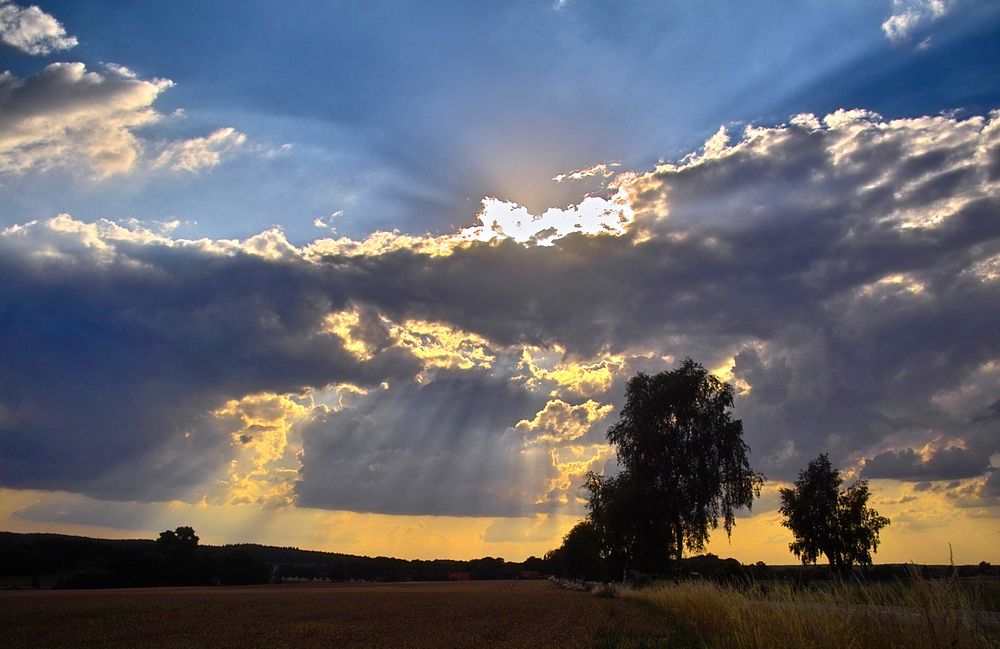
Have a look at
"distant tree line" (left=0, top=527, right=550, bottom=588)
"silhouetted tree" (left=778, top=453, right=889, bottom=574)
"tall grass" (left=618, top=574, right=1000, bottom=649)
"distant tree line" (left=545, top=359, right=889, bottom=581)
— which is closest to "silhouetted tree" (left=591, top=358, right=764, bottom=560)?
"distant tree line" (left=545, top=359, right=889, bottom=581)

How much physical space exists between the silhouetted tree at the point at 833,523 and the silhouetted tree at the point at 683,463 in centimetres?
1315

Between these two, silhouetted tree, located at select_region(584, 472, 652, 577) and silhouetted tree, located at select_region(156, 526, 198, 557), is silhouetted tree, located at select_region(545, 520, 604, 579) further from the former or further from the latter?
silhouetted tree, located at select_region(156, 526, 198, 557)

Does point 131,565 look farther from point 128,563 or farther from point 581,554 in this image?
point 581,554

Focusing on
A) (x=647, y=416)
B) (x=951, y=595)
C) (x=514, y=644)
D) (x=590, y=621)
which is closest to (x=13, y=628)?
(x=514, y=644)

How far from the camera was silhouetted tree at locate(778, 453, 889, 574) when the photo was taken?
5153 cm

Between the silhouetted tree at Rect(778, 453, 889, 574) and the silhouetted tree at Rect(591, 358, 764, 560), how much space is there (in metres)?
13.1

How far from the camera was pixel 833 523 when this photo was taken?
52.0m

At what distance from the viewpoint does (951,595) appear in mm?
6359

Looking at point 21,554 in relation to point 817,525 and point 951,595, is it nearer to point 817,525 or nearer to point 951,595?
point 817,525

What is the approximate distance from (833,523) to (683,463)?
18065 millimetres

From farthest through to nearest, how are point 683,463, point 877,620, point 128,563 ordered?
point 128,563
point 683,463
point 877,620

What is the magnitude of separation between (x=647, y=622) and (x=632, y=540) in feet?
84.8

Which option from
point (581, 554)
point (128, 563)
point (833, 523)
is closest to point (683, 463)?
point (833, 523)

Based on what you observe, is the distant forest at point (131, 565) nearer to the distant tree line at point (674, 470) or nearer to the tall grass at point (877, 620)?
the distant tree line at point (674, 470)
